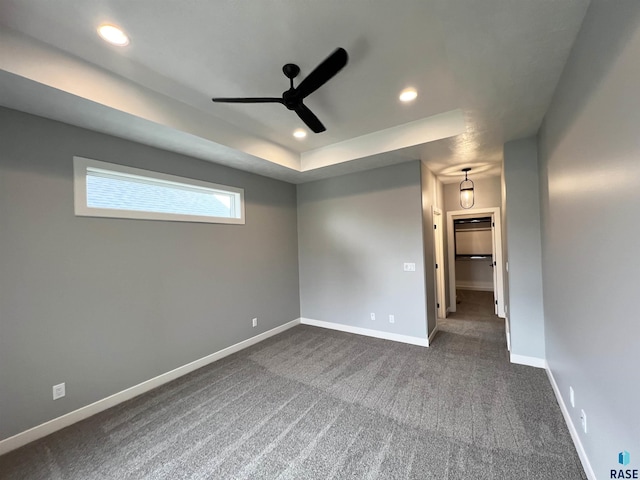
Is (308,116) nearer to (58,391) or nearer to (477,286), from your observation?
(58,391)

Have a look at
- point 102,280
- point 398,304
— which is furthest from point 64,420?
point 398,304

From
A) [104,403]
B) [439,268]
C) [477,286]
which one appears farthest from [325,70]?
[477,286]

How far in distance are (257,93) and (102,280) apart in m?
2.36

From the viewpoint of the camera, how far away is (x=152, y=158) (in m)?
2.97

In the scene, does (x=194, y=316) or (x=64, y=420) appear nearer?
(x=64, y=420)

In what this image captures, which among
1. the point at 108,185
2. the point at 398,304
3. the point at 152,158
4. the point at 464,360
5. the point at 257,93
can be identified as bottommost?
the point at 464,360

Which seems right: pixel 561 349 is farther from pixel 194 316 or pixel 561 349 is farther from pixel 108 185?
pixel 108 185

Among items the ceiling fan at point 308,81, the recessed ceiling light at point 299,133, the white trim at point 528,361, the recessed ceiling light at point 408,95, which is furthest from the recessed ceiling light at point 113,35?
the white trim at point 528,361

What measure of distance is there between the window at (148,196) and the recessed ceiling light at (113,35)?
3.85 feet

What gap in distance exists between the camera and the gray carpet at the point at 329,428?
1.75 meters

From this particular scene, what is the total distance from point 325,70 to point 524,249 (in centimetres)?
299

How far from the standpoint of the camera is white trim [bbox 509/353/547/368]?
296cm

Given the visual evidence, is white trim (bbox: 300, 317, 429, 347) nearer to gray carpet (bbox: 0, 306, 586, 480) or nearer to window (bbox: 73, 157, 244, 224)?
gray carpet (bbox: 0, 306, 586, 480)

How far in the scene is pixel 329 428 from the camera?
2131 mm
